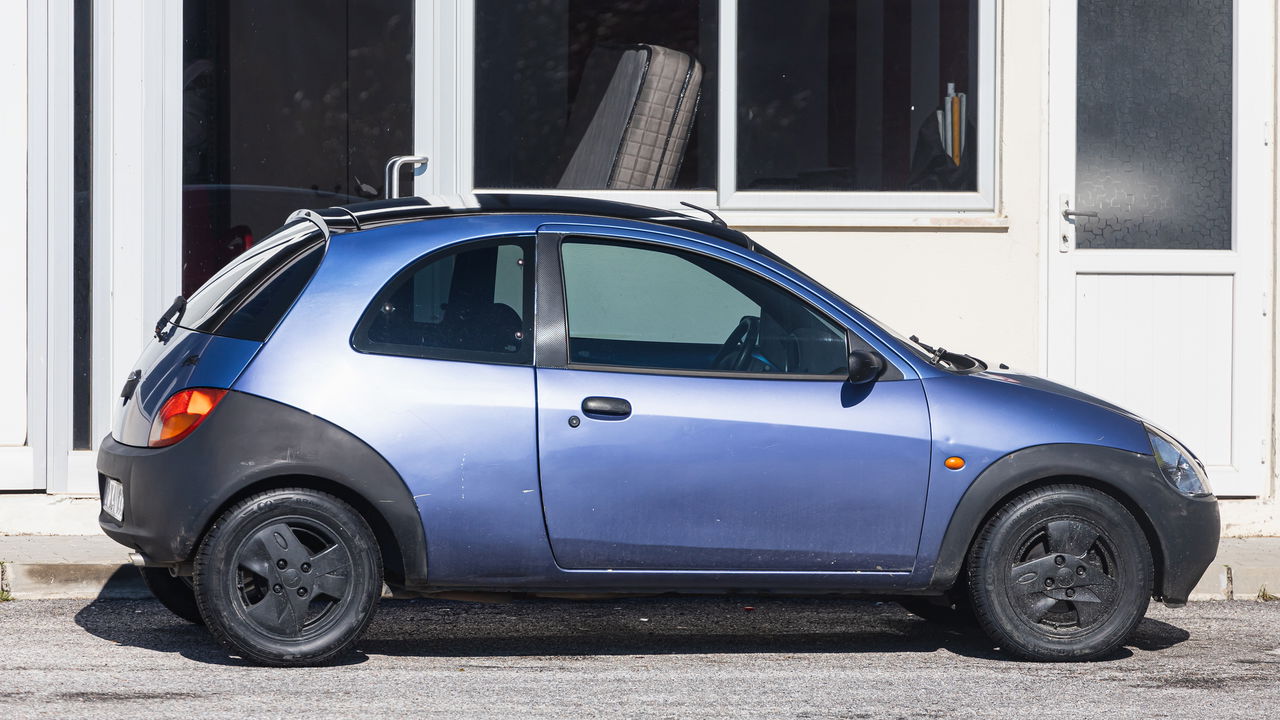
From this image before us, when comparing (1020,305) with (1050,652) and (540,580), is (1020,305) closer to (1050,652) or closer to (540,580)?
(1050,652)

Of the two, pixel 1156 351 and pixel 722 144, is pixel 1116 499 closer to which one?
pixel 1156 351

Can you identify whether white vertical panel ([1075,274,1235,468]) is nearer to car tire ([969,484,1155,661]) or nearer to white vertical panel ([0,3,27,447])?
car tire ([969,484,1155,661])

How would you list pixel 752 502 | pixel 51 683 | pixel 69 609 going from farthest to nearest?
1. pixel 69 609
2. pixel 752 502
3. pixel 51 683

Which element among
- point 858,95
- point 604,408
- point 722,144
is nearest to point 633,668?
point 604,408

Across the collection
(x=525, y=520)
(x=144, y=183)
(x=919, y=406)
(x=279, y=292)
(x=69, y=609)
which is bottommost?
(x=69, y=609)

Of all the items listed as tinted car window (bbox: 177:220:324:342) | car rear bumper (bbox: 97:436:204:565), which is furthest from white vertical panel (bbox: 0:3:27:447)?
car rear bumper (bbox: 97:436:204:565)

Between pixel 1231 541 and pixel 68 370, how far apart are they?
Answer: 6.08 m

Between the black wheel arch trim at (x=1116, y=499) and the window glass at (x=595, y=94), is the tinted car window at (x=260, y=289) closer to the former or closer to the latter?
the black wheel arch trim at (x=1116, y=499)

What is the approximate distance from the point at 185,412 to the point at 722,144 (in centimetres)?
428

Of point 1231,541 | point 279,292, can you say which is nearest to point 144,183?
point 279,292

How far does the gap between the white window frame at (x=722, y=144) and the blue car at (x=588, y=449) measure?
2.95 m

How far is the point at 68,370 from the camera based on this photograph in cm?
831

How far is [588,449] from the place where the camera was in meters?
5.30

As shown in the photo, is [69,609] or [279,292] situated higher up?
[279,292]
